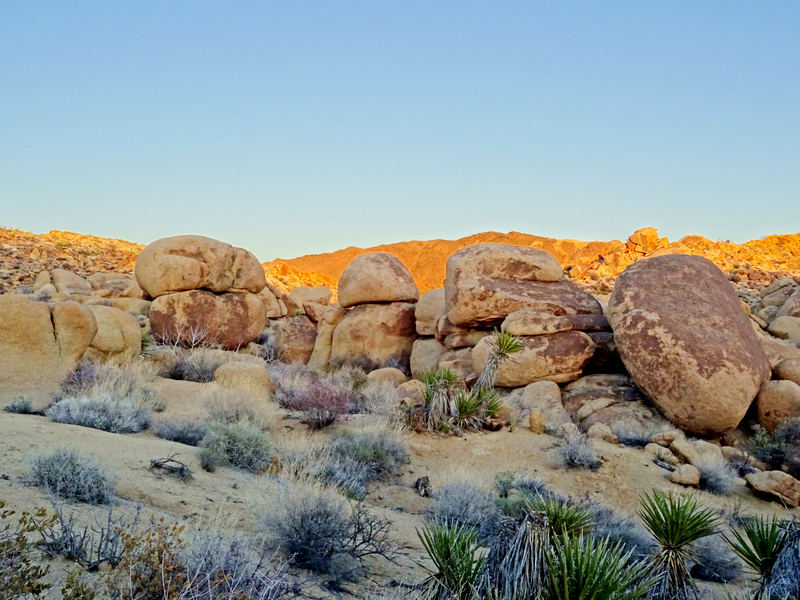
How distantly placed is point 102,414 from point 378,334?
10.1m

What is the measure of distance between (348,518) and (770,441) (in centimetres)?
885

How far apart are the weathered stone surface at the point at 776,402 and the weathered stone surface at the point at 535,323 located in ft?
12.7

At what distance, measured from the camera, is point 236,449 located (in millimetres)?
8164

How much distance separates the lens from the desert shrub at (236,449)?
776 centimetres

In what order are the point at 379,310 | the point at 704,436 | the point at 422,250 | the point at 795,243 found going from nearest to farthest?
1. the point at 704,436
2. the point at 379,310
3. the point at 795,243
4. the point at 422,250

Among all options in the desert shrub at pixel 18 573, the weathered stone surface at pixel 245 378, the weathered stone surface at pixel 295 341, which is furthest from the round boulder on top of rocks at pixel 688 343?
the desert shrub at pixel 18 573

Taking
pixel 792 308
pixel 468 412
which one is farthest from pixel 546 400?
pixel 792 308

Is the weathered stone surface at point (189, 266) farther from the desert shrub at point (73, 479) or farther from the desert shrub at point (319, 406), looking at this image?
the desert shrub at point (73, 479)

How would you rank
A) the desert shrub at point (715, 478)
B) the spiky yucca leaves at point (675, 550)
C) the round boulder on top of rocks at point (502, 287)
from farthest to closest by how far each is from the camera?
the round boulder on top of rocks at point (502, 287)
the desert shrub at point (715, 478)
the spiky yucca leaves at point (675, 550)

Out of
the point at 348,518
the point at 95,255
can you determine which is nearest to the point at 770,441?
the point at 348,518

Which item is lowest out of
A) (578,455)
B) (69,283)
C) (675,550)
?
(578,455)

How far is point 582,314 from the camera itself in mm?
14719

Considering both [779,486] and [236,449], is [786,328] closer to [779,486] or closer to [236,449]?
A: [779,486]

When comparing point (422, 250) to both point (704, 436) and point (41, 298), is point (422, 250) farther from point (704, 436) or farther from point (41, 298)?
point (704, 436)
